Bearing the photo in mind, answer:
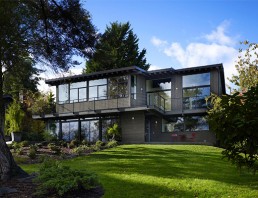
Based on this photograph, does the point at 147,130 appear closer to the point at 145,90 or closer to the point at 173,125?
the point at 173,125

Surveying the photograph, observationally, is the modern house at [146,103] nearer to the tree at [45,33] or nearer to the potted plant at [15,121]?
the potted plant at [15,121]

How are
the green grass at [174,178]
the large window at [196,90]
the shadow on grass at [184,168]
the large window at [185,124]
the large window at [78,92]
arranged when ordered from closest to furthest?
the green grass at [174,178]
the shadow on grass at [184,168]
the large window at [196,90]
the large window at [185,124]
the large window at [78,92]

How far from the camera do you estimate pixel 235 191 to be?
9.52 m

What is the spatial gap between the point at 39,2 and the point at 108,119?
18379 millimetres

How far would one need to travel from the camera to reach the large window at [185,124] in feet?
92.2

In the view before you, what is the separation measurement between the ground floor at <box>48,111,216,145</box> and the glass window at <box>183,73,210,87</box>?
2499mm

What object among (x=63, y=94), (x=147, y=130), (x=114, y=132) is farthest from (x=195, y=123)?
(x=63, y=94)

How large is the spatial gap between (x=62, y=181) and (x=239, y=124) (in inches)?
181

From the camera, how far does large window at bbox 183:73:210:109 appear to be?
27984mm

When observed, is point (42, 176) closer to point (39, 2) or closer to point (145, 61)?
point (39, 2)

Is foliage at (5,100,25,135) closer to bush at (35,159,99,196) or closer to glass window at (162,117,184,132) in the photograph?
glass window at (162,117,184,132)

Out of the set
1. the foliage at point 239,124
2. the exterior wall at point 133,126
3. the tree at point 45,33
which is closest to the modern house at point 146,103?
the exterior wall at point 133,126

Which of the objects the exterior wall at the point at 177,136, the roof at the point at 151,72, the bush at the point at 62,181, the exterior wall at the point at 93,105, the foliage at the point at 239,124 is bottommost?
the bush at the point at 62,181

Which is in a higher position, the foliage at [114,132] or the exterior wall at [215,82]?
the exterior wall at [215,82]
